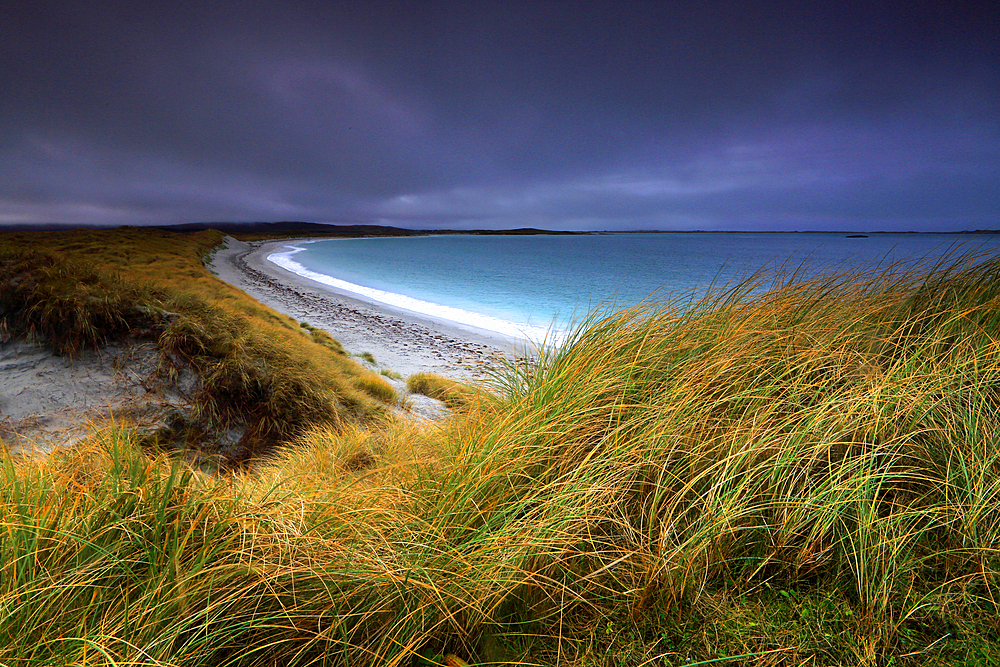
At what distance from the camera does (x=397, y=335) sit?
12703 mm

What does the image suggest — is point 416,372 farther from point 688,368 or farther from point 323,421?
point 688,368

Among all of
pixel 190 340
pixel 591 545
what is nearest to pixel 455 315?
pixel 190 340

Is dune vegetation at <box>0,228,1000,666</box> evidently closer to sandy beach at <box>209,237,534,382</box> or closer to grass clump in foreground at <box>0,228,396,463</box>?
grass clump in foreground at <box>0,228,396,463</box>

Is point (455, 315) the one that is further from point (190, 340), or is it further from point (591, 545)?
point (591, 545)

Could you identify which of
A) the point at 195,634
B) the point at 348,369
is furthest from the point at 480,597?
the point at 348,369

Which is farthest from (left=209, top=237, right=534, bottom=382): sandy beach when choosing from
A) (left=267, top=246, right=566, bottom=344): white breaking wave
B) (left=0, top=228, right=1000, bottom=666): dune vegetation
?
(left=0, top=228, right=1000, bottom=666): dune vegetation

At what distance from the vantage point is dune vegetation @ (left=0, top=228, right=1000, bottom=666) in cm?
116

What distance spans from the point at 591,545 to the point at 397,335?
11.7 meters

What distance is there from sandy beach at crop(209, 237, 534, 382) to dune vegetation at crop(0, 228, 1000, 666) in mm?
4522

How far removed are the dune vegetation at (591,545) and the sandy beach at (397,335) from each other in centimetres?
452

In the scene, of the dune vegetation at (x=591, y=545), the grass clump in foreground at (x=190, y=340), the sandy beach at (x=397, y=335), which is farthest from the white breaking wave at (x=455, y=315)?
the dune vegetation at (x=591, y=545)

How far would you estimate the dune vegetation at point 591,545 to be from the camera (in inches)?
45.7

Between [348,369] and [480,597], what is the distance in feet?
21.8

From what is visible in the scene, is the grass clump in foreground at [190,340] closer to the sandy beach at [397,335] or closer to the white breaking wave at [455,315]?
the sandy beach at [397,335]
